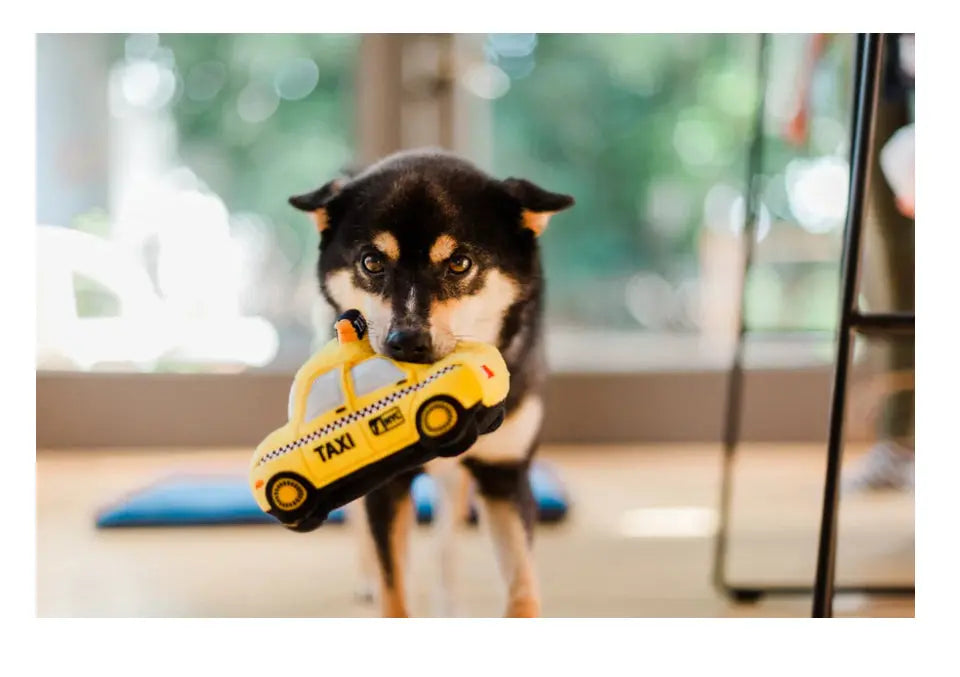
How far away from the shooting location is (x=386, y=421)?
2.31ft

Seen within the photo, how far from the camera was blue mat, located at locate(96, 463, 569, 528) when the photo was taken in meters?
1.47

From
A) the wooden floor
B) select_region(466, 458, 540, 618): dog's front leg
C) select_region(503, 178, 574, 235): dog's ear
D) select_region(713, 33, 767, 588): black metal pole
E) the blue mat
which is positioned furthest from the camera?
the blue mat

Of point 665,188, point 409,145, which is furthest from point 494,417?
point 665,188

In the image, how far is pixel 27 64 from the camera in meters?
0.86

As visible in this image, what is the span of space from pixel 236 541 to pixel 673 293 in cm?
149

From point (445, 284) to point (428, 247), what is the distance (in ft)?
0.13

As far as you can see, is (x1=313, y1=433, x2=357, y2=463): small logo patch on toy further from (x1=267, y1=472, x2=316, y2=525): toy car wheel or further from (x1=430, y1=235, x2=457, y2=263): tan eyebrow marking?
(x1=430, y1=235, x2=457, y2=263): tan eyebrow marking

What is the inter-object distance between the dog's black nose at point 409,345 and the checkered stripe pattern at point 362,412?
3 centimetres

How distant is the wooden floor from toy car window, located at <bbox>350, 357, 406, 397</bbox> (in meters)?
0.36

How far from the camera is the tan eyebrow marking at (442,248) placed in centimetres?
76

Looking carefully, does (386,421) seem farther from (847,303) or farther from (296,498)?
(847,303)

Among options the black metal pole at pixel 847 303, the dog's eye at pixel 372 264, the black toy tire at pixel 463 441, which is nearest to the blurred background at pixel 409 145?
the black metal pole at pixel 847 303

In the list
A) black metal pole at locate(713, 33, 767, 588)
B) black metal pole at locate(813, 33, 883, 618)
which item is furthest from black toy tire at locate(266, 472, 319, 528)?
black metal pole at locate(713, 33, 767, 588)
